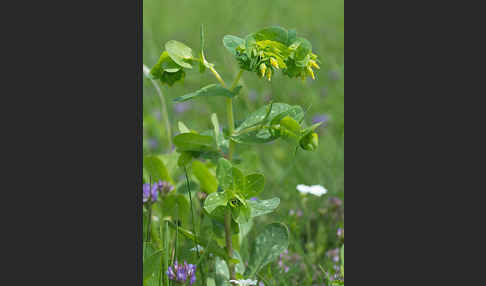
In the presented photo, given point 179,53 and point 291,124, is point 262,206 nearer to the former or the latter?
point 291,124

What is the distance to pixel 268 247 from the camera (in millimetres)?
1648

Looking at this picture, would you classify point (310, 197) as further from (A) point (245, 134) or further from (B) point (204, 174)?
(A) point (245, 134)

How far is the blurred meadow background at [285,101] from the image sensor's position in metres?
2.02

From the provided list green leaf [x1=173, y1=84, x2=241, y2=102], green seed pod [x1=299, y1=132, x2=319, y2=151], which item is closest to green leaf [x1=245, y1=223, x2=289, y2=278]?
green seed pod [x1=299, y1=132, x2=319, y2=151]

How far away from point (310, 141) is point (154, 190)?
24.4 inches

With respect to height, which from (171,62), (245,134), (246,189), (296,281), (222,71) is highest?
(222,71)

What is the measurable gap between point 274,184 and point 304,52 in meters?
1.18

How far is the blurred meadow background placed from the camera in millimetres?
2020

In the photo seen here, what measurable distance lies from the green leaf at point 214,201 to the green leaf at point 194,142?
6.3 inches

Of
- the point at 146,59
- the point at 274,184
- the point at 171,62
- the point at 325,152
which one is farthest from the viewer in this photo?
the point at 146,59

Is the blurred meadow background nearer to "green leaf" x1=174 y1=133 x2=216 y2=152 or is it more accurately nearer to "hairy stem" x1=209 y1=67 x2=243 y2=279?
"hairy stem" x1=209 y1=67 x2=243 y2=279

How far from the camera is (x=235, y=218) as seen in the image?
1473 millimetres

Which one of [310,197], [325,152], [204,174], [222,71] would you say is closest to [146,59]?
[222,71]

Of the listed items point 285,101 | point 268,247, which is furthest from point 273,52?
point 285,101
